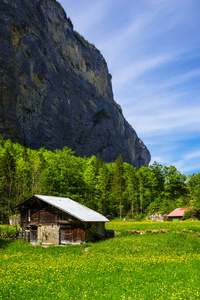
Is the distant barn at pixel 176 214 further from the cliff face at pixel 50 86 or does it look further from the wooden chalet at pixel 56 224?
the cliff face at pixel 50 86

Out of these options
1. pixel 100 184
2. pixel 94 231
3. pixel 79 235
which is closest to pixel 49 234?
pixel 79 235

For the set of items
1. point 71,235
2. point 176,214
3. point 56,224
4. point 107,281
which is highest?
point 56,224

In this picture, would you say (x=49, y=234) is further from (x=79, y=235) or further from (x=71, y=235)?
(x=79, y=235)

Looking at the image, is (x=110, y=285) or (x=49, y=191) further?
(x=49, y=191)

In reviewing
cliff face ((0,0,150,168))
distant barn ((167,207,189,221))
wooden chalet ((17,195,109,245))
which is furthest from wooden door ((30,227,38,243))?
cliff face ((0,0,150,168))

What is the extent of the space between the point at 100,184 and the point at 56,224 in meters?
37.5

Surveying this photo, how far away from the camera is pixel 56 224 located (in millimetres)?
33125

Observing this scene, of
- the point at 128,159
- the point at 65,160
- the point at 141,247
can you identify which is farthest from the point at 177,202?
the point at 128,159

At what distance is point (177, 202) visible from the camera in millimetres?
74625

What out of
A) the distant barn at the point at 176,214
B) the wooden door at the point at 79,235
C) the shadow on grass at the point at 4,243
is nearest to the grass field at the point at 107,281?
the shadow on grass at the point at 4,243

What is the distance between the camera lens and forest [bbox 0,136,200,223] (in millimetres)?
52719

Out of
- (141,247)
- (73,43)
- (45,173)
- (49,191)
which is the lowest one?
(141,247)

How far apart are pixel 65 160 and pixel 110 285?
46726 millimetres

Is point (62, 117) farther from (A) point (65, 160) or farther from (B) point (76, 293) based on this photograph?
(B) point (76, 293)
